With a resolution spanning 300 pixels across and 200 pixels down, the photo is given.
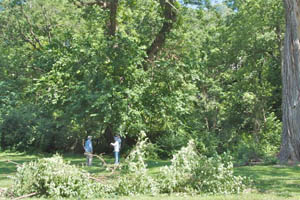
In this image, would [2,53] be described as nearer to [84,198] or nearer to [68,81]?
[68,81]

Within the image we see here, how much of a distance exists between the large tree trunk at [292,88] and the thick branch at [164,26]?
5.70 meters

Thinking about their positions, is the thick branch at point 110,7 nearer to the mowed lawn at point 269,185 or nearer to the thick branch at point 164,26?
the thick branch at point 164,26

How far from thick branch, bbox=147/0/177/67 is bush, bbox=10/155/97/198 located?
37.9ft

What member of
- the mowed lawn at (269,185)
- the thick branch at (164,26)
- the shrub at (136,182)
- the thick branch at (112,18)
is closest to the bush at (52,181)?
the mowed lawn at (269,185)

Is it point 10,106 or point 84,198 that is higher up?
point 10,106

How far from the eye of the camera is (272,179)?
11781mm


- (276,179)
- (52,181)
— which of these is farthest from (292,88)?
(52,181)

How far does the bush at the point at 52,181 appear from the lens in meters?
9.07

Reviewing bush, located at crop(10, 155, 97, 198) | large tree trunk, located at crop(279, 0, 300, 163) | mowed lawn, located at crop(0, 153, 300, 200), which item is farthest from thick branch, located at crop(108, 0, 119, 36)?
bush, located at crop(10, 155, 97, 198)

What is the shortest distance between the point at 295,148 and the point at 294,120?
107 cm

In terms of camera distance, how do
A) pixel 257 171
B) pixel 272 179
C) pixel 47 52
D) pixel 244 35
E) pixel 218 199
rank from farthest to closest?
pixel 244 35, pixel 47 52, pixel 257 171, pixel 272 179, pixel 218 199

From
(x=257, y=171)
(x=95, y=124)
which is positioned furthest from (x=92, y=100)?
(x=257, y=171)

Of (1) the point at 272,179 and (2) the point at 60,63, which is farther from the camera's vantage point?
(2) the point at 60,63

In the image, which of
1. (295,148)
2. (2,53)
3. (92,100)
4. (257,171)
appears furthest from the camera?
(2,53)
